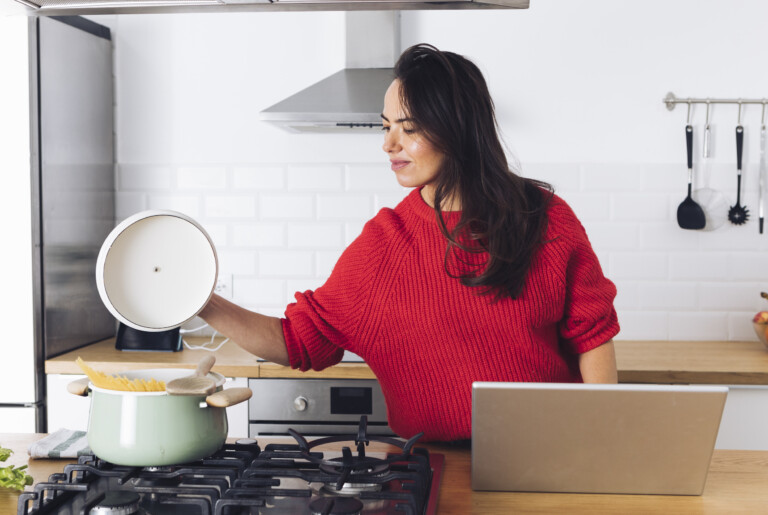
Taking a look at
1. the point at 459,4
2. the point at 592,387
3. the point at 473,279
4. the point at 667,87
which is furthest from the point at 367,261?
the point at 667,87

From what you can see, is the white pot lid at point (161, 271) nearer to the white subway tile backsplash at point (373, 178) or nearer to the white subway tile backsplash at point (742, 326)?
the white subway tile backsplash at point (373, 178)

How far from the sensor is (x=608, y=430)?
1.08 m

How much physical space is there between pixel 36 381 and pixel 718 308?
2.40 m

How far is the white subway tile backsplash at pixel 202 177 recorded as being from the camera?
2996 mm

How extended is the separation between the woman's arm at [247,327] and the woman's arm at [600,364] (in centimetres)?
65

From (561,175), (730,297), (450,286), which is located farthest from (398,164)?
(730,297)

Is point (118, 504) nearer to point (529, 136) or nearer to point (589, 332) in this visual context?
point (589, 332)

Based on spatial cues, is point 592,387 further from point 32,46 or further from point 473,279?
point 32,46

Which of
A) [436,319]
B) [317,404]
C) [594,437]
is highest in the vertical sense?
[436,319]

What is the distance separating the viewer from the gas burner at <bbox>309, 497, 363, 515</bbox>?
3.22 feet

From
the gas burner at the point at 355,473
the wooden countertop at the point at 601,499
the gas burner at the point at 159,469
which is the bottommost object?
the wooden countertop at the point at 601,499

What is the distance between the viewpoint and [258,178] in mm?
2986

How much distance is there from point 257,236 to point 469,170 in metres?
1.53

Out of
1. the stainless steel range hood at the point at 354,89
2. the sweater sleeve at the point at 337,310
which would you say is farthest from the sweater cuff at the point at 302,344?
the stainless steel range hood at the point at 354,89
